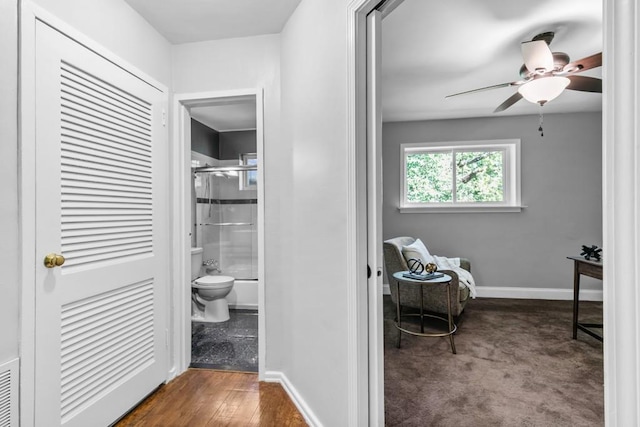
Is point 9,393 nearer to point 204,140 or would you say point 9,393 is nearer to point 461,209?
point 204,140

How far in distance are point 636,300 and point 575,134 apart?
4.73 meters

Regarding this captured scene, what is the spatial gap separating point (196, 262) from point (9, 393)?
8.66 feet

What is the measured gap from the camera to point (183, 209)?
2449 millimetres

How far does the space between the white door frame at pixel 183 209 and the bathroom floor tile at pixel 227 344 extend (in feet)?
0.81

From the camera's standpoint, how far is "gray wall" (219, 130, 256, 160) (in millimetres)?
4947

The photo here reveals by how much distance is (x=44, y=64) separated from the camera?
4.87 ft

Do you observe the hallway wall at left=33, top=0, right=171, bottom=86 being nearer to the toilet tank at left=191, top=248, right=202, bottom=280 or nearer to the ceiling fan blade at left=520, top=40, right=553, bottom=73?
the toilet tank at left=191, top=248, right=202, bottom=280

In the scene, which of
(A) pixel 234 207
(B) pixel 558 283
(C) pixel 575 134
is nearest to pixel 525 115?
(C) pixel 575 134

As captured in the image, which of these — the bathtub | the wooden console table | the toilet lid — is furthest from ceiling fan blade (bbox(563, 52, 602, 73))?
the bathtub

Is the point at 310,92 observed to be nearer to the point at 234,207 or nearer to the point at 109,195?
the point at 109,195

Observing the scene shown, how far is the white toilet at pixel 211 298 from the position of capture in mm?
3533

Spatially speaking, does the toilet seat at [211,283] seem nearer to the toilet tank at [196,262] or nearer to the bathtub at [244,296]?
the toilet tank at [196,262]

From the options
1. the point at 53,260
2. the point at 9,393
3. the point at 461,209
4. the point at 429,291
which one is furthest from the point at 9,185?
the point at 461,209

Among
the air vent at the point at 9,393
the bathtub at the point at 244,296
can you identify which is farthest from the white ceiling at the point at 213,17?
the bathtub at the point at 244,296
